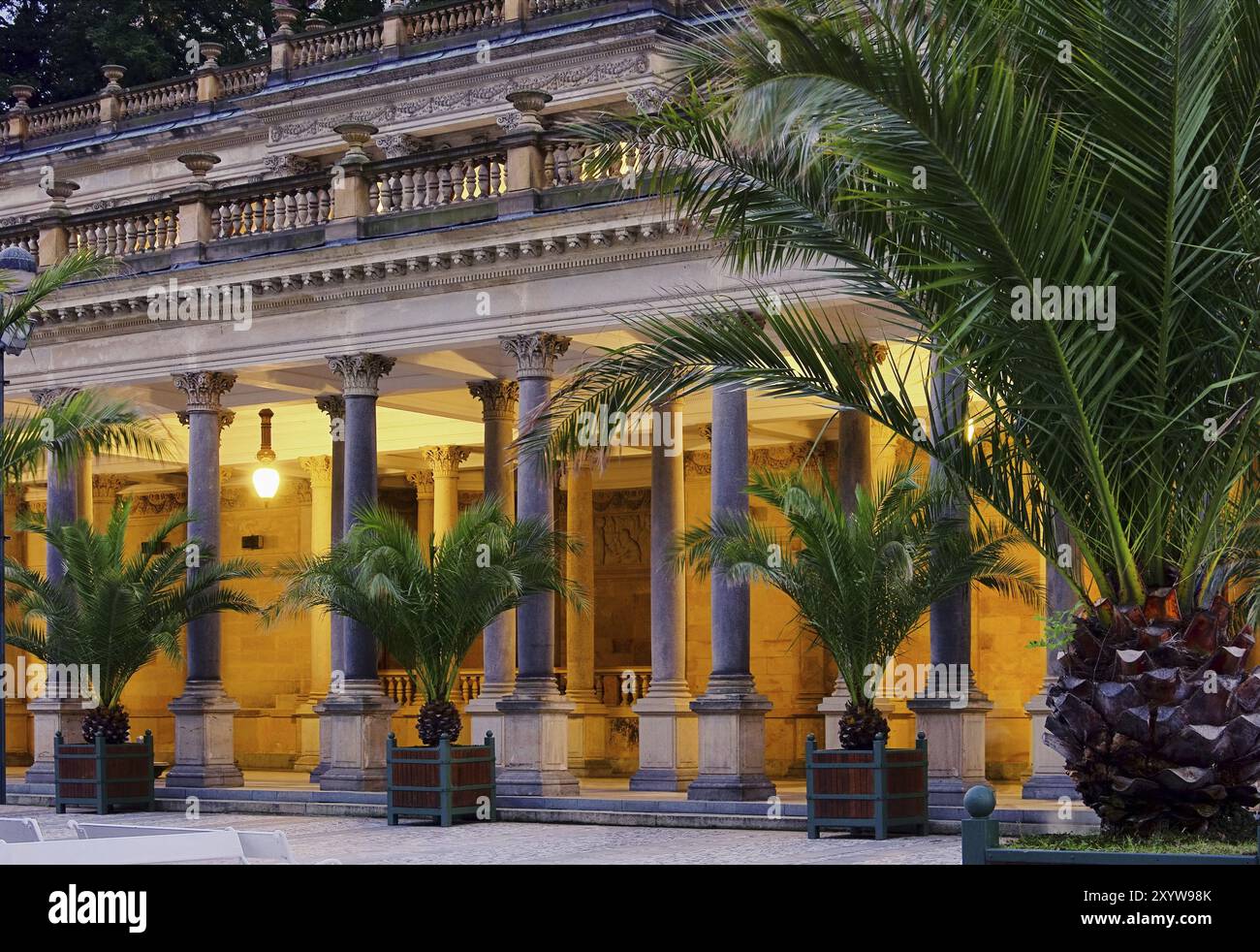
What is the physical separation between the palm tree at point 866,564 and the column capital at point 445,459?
14301 mm

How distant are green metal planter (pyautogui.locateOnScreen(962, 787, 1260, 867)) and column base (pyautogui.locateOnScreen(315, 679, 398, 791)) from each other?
16.1 meters

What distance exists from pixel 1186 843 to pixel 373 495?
17155mm

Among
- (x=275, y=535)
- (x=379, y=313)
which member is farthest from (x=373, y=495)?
(x=275, y=535)

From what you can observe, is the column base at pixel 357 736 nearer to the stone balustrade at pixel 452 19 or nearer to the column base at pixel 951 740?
the column base at pixel 951 740

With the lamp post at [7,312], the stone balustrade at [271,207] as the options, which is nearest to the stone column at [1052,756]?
the lamp post at [7,312]

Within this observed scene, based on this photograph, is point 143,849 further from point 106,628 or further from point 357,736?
point 106,628

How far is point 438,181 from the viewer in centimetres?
2708

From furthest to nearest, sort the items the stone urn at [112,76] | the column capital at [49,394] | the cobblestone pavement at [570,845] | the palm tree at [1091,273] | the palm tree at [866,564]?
the stone urn at [112,76] < the column capital at [49,394] < the palm tree at [866,564] < the cobblestone pavement at [570,845] < the palm tree at [1091,273]

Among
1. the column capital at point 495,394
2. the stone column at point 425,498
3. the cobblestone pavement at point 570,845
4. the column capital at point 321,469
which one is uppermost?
the column capital at point 495,394

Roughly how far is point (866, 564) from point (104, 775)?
12.1 m

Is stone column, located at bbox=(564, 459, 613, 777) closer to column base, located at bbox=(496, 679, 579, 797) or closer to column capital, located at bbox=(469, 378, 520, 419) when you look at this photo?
column capital, located at bbox=(469, 378, 520, 419)

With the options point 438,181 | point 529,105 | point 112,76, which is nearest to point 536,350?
point 438,181

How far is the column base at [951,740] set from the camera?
892 inches

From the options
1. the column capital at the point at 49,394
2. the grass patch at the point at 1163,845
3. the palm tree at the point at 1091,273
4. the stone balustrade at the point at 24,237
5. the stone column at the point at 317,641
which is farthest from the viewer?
the stone column at the point at 317,641
